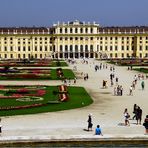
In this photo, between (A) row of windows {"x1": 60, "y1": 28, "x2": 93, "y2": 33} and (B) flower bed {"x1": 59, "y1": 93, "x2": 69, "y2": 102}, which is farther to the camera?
(A) row of windows {"x1": 60, "y1": 28, "x2": 93, "y2": 33}

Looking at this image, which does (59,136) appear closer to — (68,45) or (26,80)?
(26,80)

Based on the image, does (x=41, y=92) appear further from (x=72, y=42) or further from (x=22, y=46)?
(x=22, y=46)

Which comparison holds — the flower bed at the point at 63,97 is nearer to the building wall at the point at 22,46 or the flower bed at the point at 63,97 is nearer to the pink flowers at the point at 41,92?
the pink flowers at the point at 41,92

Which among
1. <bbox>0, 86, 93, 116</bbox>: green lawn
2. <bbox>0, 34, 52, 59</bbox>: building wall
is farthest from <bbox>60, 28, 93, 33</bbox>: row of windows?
<bbox>0, 86, 93, 116</bbox>: green lawn

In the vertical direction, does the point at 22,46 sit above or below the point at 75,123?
above

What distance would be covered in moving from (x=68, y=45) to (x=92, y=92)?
94.8 meters

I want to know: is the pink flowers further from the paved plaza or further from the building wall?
the building wall

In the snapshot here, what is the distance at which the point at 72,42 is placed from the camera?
13275 cm

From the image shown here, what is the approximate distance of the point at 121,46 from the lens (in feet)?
437

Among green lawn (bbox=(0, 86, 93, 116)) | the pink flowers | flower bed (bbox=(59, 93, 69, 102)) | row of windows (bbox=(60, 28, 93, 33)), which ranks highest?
row of windows (bbox=(60, 28, 93, 33))

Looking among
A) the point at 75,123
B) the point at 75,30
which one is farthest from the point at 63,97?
the point at 75,30

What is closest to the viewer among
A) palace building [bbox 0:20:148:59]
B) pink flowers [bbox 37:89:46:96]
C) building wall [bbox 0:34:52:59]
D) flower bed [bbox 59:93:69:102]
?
flower bed [bbox 59:93:69:102]

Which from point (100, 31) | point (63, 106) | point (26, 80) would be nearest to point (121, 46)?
point (100, 31)

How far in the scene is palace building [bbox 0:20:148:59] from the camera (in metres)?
132
